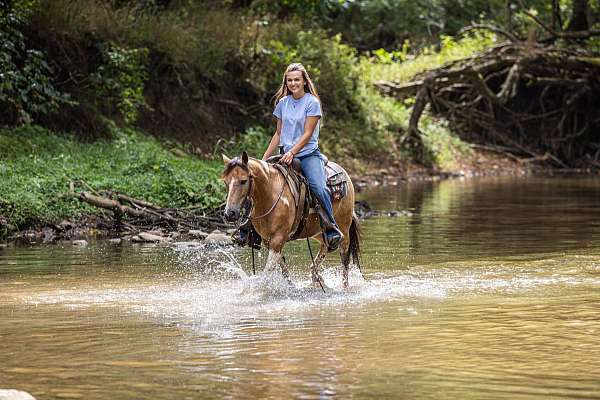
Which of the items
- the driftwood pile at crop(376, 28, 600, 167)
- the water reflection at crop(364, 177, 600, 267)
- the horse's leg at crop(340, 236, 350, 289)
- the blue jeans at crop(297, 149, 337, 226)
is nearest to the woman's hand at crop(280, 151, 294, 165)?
the blue jeans at crop(297, 149, 337, 226)

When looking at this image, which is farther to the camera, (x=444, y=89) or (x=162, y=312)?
(x=444, y=89)

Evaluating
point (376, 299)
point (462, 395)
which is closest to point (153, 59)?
point (376, 299)

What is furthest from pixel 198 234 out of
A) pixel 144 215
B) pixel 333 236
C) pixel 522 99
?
pixel 522 99

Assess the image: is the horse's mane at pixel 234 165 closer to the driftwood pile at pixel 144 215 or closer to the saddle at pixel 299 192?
the saddle at pixel 299 192

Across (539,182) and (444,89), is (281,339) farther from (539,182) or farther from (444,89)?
(444,89)

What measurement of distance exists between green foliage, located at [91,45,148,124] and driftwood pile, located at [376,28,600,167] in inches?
446

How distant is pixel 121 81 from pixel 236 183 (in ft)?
47.9

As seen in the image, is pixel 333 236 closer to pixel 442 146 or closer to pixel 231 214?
pixel 231 214

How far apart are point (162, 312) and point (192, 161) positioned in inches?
523

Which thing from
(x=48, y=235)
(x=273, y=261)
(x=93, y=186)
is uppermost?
(x=93, y=186)

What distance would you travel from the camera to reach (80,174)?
18.8m

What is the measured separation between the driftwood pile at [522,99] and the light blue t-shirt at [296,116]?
22.3m

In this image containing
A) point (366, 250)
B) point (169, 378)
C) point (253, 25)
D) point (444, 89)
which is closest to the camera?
point (169, 378)

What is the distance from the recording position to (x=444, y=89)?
3659 centimetres
